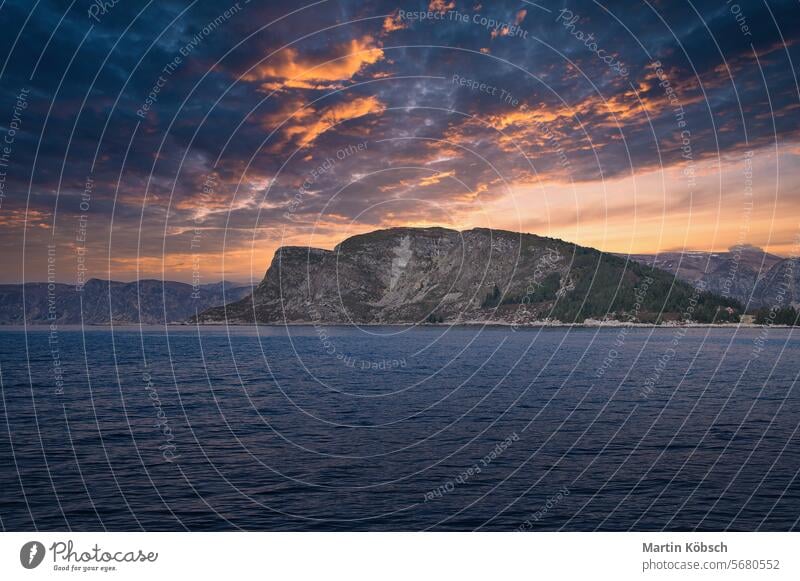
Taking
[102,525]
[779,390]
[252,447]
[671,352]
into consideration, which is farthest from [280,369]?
[671,352]

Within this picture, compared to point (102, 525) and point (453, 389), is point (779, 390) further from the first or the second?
point (102, 525)

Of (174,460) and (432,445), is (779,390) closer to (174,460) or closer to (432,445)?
(432,445)

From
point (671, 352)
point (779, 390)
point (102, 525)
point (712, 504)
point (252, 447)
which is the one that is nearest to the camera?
point (102, 525)

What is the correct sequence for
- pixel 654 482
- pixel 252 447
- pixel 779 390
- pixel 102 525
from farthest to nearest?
pixel 779 390, pixel 252 447, pixel 654 482, pixel 102 525
